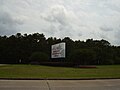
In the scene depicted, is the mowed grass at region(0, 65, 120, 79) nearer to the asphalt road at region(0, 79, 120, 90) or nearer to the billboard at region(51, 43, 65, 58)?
the asphalt road at region(0, 79, 120, 90)

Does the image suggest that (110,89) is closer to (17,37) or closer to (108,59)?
(108,59)

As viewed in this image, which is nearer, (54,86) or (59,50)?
(54,86)

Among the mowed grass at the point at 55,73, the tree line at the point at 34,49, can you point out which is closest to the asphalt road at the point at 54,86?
the mowed grass at the point at 55,73

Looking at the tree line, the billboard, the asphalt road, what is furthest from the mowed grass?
the tree line

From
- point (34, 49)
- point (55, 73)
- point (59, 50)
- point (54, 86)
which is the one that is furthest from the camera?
point (34, 49)

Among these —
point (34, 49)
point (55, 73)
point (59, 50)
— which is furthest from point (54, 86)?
point (34, 49)

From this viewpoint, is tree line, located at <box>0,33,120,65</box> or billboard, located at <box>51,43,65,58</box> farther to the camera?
tree line, located at <box>0,33,120,65</box>

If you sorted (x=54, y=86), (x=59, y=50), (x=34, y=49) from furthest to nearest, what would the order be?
(x=34, y=49) → (x=59, y=50) → (x=54, y=86)

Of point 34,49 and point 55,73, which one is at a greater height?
point 34,49

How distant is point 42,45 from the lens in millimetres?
91688

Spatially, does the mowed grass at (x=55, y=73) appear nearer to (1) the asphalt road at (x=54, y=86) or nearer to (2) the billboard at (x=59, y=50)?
(1) the asphalt road at (x=54, y=86)

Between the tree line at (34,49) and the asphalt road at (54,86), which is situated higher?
the tree line at (34,49)

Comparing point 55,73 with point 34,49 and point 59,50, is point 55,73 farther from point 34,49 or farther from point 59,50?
point 34,49

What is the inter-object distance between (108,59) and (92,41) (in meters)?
17.4
